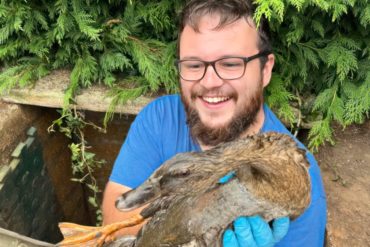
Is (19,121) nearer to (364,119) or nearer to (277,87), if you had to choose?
(277,87)

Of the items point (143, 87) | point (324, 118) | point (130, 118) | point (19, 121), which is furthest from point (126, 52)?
point (324, 118)

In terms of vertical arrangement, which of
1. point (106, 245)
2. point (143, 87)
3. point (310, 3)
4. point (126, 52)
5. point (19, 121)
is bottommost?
point (106, 245)

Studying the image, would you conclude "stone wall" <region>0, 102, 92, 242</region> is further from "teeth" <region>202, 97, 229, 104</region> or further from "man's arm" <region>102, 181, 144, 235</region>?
"teeth" <region>202, 97, 229, 104</region>

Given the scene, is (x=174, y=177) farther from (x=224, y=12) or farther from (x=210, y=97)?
(x=224, y=12)

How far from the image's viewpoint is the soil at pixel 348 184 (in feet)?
7.16

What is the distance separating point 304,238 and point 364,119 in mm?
1359

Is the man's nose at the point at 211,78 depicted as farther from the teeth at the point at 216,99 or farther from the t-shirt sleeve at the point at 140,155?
the t-shirt sleeve at the point at 140,155

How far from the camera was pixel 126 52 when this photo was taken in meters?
3.21

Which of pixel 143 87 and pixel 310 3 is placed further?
pixel 143 87

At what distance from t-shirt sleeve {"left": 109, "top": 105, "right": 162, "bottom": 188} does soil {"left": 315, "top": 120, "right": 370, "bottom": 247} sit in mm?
1120

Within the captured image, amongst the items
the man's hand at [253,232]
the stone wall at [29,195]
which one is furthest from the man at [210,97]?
the stone wall at [29,195]

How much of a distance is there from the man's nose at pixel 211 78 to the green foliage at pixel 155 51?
0.66m

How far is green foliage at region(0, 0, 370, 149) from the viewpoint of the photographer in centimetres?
273

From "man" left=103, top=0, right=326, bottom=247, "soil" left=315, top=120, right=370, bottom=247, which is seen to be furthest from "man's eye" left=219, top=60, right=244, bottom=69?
"soil" left=315, top=120, right=370, bottom=247
